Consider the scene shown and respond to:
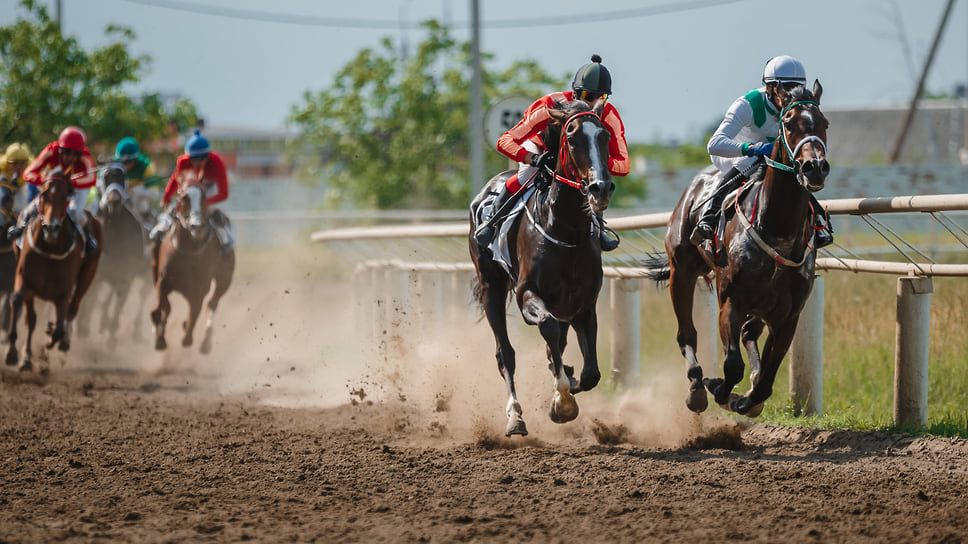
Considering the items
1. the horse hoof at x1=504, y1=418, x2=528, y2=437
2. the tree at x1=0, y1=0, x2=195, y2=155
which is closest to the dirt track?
the horse hoof at x1=504, y1=418, x2=528, y2=437

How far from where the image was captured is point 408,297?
11.0m

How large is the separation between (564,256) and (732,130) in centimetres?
124

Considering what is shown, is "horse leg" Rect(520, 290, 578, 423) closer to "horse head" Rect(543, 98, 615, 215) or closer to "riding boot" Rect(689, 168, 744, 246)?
"horse head" Rect(543, 98, 615, 215)

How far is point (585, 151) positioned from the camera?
6.47 meters

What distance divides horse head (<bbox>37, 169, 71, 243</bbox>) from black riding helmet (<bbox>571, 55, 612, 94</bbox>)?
19.3 feet

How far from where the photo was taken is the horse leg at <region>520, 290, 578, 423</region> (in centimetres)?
671

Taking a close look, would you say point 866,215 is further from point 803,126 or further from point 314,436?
point 314,436

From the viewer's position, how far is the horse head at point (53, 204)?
1084cm

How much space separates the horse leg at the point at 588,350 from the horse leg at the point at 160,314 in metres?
6.17

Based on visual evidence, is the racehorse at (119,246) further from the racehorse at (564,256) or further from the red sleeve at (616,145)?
the red sleeve at (616,145)

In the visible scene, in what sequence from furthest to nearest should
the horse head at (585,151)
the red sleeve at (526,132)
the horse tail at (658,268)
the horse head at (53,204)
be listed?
the horse head at (53,204) < the horse tail at (658,268) < the red sleeve at (526,132) < the horse head at (585,151)

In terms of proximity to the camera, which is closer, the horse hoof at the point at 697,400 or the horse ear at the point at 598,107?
the horse ear at the point at 598,107

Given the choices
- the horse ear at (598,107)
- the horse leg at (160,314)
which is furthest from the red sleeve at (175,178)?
the horse ear at (598,107)

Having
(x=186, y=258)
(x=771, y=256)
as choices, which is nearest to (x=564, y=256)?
(x=771, y=256)
